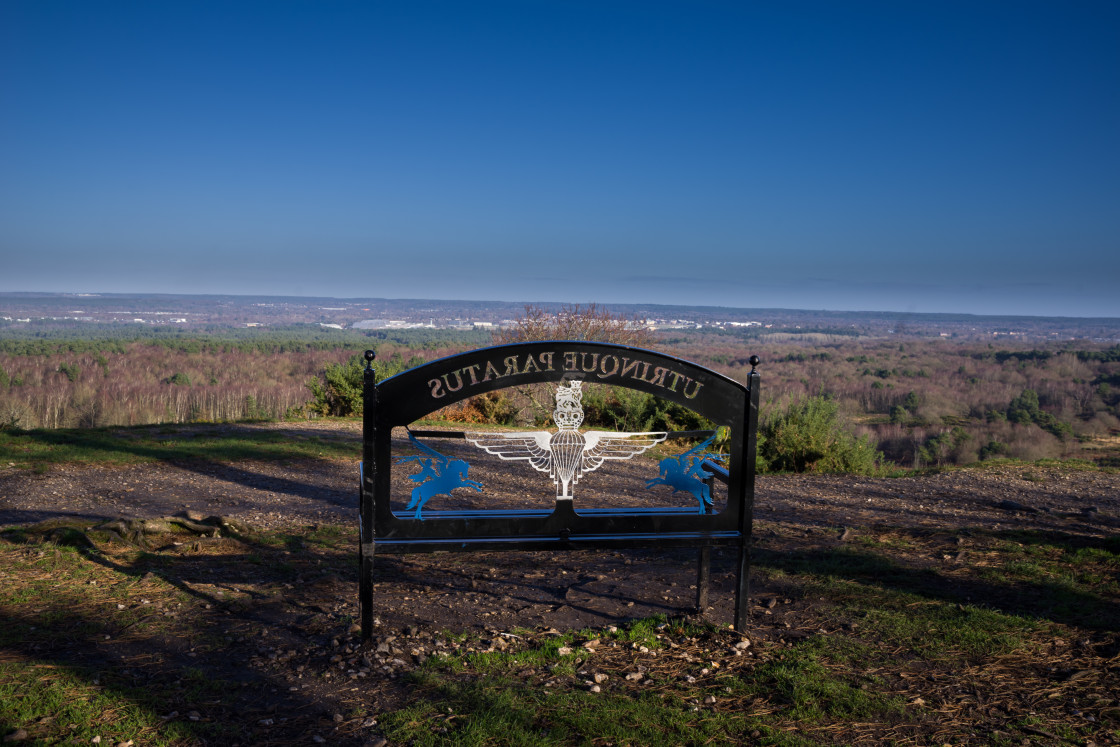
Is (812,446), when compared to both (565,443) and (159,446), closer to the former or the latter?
(565,443)

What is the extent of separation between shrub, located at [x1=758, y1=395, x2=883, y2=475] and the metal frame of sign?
275 inches

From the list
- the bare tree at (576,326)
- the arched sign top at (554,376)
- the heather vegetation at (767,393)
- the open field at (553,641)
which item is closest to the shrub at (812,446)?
the heather vegetation at (767,393)

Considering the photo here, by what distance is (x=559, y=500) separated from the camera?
3760mm

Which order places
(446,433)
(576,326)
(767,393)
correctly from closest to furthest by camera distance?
(446,433), (767,393), (576,326)

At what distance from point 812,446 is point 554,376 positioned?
7.89m

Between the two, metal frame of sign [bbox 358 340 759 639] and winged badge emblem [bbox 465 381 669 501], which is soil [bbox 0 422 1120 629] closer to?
metal frame of sign [bbox 358 340 759 639]

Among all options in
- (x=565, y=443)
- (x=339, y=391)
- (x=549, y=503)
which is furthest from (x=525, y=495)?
(x=339, y=391)

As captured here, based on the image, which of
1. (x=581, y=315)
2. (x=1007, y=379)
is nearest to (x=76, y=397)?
(x=581, y=315)

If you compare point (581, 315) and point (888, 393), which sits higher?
point (581, 315)

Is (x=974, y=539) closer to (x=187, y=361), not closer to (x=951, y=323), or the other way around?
(x=187, y=361)

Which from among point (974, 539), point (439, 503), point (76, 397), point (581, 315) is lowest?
point (76, 397)

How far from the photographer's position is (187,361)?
152 ft

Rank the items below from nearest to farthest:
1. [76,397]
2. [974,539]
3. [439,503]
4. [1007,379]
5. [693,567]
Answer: [693,567] < [974,539] < [439,503] < [76,397] < [1007,379]

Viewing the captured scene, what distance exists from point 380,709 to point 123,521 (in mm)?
3455
